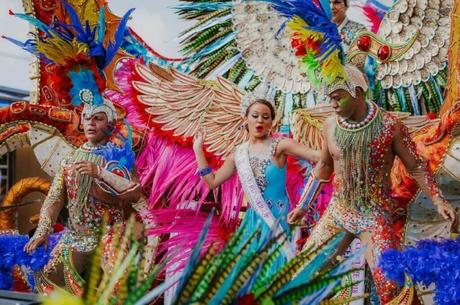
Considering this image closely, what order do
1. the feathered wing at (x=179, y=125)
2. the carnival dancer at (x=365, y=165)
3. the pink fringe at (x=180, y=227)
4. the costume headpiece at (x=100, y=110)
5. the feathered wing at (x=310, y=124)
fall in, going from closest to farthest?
the carnival dancer at (x=365, y=165) < the costume headpiece at (x=100, y=110) < the feathered wing at (x=310, y=124) < the pink fringe at (x=180, y=227) < the feathered wing at (x=179, y=125)

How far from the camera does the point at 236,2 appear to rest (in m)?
5.42

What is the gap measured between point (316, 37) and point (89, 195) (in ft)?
4.19

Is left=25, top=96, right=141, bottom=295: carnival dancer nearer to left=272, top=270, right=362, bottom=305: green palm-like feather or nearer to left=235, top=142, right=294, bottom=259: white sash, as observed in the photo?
left=235, top=142, right=294, bottom=259: white sash

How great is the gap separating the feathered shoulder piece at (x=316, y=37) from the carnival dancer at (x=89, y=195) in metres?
0.96

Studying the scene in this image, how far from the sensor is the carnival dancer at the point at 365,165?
360 cm

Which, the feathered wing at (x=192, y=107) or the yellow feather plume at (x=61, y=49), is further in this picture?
the feathered wing at (x=192, y=107)

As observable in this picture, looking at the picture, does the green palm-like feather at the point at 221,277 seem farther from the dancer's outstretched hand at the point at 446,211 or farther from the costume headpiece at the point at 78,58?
the costume headpiece at the point at 78,58

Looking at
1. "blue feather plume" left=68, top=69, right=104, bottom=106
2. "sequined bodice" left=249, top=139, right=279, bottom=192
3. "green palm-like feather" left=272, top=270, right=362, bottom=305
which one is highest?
"green palm-like feather" left=272, top=270, right=362, bottom=305

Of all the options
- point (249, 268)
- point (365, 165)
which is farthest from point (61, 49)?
point (249, 268)

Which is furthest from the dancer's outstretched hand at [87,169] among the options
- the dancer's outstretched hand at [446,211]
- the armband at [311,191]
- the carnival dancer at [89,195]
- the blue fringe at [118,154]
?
the dancer's outstretched hand at [446,211]

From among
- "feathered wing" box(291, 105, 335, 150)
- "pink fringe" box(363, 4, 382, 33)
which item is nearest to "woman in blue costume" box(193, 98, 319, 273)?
"feathered wing" box(291, 105, 335, 150)

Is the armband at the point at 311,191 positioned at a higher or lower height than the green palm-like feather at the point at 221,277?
lower

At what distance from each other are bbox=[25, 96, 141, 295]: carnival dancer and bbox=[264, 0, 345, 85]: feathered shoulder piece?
3.15 feet

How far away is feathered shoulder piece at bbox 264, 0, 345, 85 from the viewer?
3748mm
